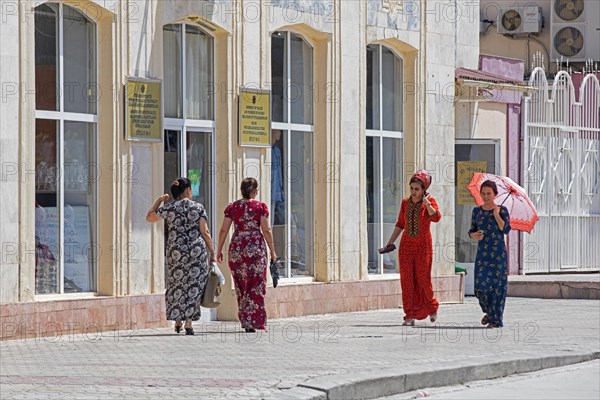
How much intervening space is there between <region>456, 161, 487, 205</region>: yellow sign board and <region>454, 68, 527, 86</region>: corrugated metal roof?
138cm

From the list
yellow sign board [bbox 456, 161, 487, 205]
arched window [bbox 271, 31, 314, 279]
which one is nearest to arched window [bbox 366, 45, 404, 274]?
arched window [bbox 271, 31, 314, 279]

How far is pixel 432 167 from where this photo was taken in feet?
73.7

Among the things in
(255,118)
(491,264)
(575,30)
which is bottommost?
(491,264)

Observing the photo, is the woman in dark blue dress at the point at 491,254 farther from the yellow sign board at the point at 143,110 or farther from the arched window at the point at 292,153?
the yellow sign board at the point at 143,110

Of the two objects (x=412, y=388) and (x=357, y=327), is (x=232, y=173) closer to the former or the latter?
(x=357, y=327)

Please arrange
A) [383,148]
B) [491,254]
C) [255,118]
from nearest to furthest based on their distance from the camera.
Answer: [491,254] → [255,118] → [383,148]

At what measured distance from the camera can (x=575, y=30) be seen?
35.2 m

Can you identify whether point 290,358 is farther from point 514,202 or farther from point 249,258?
point 514,202

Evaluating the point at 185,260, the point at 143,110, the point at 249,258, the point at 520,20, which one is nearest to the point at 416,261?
the point at 249,258

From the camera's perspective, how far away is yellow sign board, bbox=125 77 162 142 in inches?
659

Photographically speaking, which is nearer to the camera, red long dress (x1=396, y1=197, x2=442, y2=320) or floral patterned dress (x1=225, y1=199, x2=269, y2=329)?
floral patterned dress (x1=225, y1=199, x2=269, y2=329)

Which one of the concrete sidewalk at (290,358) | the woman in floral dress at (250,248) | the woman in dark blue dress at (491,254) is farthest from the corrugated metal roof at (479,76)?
the woman in floral dress at (250,248)

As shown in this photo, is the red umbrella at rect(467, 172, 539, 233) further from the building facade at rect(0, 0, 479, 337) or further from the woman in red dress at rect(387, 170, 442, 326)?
the building facade at rect(0, 0, 479, 337)

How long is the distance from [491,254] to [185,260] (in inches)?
158
